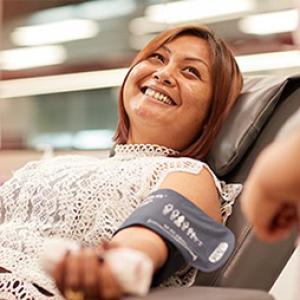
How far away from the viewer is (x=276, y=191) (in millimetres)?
688

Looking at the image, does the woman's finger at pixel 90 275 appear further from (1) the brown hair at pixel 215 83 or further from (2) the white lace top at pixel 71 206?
(1) the brown hair at pixel 215 83

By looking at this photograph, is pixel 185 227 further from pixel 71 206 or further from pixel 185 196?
pixel 71 206

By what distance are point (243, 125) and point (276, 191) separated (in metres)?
1.05

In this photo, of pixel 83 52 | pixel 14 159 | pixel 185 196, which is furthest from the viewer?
pixel 83 52

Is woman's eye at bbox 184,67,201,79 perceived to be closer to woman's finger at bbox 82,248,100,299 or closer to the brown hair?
the brown hair

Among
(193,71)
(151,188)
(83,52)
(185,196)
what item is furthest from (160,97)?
(83,52)

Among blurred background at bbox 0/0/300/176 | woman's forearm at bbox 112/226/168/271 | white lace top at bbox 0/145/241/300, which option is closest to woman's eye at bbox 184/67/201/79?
white lace top at bbox 0/145/241/300

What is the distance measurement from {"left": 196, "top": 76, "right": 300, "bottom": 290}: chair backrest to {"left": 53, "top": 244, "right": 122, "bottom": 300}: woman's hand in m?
0.71

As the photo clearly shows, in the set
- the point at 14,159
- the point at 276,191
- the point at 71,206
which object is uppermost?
the point at 276,191

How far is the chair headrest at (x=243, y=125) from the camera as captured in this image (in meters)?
1.70

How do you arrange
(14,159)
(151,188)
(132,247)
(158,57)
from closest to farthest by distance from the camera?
(132,247) → (151,188) → (158,57) → (14,159)

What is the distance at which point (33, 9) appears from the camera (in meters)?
4.34

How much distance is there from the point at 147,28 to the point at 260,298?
107 inches

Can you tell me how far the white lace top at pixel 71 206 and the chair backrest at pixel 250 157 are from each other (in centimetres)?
7
